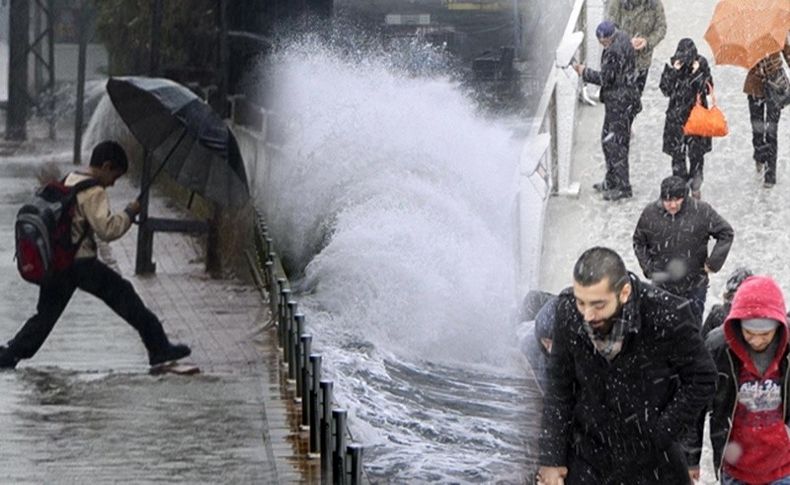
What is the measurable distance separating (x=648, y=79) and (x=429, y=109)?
9.49 metres

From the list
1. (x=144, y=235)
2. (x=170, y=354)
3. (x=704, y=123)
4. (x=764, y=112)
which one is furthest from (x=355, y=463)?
(x=764, y=112)

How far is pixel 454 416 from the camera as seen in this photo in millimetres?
11305

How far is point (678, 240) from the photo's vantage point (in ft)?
36.9

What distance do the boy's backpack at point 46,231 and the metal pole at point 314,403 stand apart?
1.78 metres

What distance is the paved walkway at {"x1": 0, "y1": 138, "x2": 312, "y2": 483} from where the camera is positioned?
23.1ft

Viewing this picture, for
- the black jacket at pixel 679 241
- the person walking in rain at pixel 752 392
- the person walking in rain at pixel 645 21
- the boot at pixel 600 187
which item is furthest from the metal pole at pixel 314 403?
the person walking in rain at pixel 645 21

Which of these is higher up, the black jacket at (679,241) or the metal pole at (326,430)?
the black jacket at (679,241)

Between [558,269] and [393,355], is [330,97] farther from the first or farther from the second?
[558,269]

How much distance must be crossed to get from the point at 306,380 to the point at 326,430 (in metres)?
0.75

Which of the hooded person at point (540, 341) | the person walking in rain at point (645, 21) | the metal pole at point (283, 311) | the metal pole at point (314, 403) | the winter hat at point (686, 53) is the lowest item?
the metal pole at point (314, 403)

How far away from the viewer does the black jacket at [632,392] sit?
20.5 feet

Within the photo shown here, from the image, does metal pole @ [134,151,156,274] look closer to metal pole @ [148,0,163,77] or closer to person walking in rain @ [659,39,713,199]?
metal pole @ [148,0,163,77]

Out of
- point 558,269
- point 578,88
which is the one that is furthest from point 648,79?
point 558,269

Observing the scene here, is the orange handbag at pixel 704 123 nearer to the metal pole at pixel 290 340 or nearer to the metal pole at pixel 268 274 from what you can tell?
the metal pole at pixel 290 340
